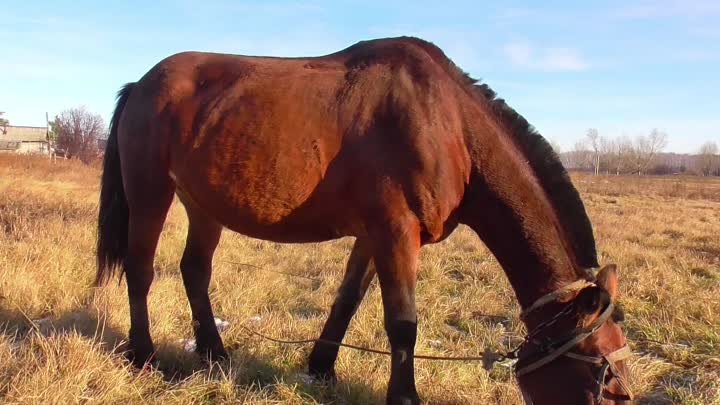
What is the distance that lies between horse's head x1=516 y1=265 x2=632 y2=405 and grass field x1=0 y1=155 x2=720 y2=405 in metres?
0.90

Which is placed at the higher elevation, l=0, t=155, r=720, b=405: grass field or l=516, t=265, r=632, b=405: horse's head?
l=516, t=265, r=632, b=405: horse's head

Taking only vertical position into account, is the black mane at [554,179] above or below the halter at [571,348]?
above

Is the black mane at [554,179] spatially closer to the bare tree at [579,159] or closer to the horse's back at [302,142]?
the horse's back at [302,142]

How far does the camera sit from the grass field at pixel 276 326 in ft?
10.6

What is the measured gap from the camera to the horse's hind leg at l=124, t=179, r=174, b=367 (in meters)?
3.87

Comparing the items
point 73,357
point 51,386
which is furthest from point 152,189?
point 51,386

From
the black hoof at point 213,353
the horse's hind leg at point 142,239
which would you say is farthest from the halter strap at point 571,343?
the horse's hind leg at point 142,239

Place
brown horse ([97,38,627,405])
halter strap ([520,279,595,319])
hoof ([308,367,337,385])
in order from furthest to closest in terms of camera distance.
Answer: hoof ([308,367,337,385]) → brown horse ([97,38,627,405]) → halter strap ([520,279,595,319])

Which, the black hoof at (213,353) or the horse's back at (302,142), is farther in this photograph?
the black hoof at (213,353)

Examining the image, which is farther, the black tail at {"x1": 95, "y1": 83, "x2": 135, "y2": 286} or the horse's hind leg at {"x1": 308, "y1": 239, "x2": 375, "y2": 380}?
the black tail at {"x1": 95, "y1": 83, "x2": 135, "y2": 286}

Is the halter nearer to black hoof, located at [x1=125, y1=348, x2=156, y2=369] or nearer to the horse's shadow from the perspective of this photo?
the horse's shadow

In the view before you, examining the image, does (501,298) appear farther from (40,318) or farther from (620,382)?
(40,318)

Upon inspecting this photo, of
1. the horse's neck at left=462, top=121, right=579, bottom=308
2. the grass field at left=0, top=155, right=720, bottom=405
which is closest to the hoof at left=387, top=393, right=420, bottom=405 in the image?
the grass field at left=0, top=155, right=720, bottom=405

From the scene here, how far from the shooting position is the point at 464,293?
6.14 m
